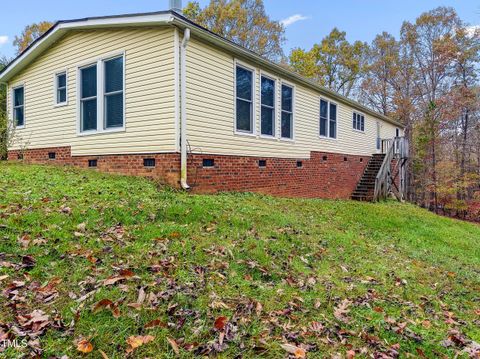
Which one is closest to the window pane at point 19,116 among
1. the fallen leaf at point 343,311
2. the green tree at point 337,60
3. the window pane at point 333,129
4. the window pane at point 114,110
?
the window pane at point 114,110

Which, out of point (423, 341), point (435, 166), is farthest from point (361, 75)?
point (423, 341)

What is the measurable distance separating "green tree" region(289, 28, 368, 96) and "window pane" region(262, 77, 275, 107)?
18.3 meters

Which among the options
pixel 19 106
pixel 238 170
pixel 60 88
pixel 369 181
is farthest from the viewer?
pixel 369 181

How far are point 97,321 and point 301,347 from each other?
61.0 inches

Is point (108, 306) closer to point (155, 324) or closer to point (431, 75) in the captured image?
point (155, 324)

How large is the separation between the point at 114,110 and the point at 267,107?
13.8ft

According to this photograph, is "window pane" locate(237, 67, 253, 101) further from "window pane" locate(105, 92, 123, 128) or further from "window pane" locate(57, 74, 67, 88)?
"window pane" locate(57, 74, 67, 88)

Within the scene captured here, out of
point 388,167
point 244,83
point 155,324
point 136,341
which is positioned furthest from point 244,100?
point 388,167

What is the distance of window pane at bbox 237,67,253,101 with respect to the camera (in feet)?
30.1

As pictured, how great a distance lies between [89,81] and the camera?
30.0 feet

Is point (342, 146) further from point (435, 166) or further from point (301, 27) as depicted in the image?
point (301, 27)

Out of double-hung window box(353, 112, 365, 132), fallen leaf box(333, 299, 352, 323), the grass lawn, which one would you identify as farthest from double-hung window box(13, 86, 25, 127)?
double-hung window box(353, 112, 365, 132)

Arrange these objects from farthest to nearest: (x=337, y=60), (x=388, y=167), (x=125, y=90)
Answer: (x=337, y=60) → (x=388, y=167) → (x=125, y=90)

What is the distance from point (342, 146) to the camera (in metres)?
15.0
